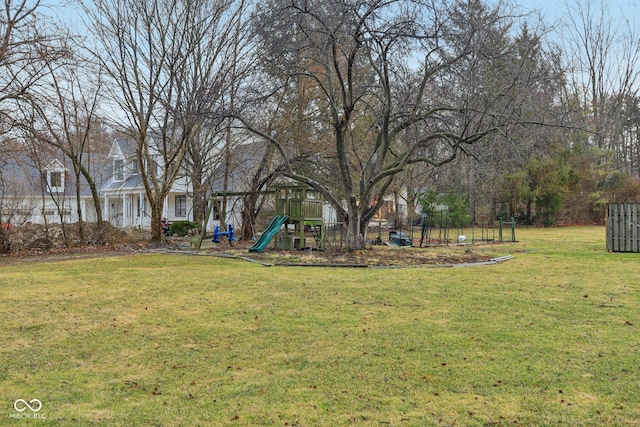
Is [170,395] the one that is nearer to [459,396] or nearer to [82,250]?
[459,396]

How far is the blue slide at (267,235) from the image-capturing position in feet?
44.5

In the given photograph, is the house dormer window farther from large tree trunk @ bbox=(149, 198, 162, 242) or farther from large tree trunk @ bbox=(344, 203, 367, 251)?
large tree trunk @ bbox=(344, 203, 367, 251)

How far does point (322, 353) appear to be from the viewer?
424cm

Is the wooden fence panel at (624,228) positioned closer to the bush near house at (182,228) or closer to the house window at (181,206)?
the bush near house at (182,228)

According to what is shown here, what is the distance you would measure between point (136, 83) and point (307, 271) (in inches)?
437

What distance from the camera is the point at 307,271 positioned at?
9711 millimetres

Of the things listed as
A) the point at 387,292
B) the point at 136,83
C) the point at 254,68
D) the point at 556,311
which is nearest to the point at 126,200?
the point at 136,83

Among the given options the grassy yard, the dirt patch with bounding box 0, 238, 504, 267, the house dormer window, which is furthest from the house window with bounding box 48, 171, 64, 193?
the grassy yard

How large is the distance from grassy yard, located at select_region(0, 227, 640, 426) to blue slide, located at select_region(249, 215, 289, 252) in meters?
5.35

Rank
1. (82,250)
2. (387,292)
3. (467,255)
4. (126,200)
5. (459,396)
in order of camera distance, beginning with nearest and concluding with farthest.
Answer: (459,396) < (387,292) < (467,255) < (82,250) < (126,200)

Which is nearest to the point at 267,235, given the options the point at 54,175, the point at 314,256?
the point at 314,256

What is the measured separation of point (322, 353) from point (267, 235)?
9.68 m

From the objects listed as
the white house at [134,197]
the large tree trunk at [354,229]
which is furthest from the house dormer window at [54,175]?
the large tree trunk at [354,229]

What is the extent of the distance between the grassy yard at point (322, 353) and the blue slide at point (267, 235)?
17.6 feet
